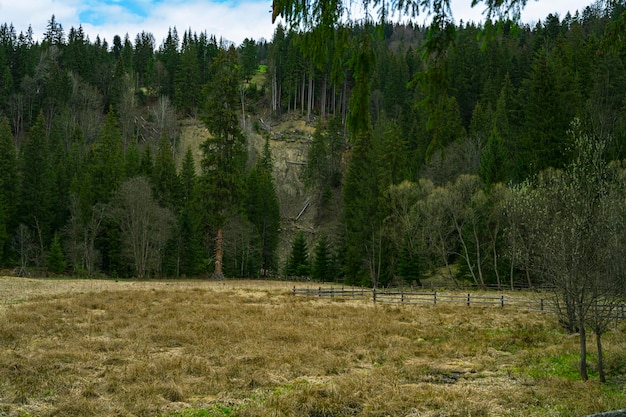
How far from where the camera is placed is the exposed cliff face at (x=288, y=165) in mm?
73688

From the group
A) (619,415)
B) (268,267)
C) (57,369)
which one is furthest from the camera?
(268,267)

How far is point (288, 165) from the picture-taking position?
83.8m

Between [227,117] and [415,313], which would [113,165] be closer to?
[227,117]

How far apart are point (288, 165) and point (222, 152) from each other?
4099 cm

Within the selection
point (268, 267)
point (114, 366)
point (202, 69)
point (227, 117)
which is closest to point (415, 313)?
point (114, 366)

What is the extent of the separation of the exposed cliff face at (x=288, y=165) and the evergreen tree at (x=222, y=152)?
1003 inches

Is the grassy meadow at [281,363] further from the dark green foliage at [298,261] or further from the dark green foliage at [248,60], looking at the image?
the dark green foliage at [248,60]

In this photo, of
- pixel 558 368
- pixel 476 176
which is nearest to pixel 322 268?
pixel 476 176

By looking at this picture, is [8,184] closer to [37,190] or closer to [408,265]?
[37,190]

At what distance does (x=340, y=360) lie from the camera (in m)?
14.0

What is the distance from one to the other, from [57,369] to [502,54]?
75088 mm

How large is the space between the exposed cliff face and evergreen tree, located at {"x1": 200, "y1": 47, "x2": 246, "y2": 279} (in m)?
25.5

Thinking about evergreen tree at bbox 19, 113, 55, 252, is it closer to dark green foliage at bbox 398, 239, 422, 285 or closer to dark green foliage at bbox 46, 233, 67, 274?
dark green foliage at bbox 46, 233, 67, 274

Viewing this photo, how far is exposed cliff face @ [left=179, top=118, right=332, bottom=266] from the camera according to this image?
73.7 meters
